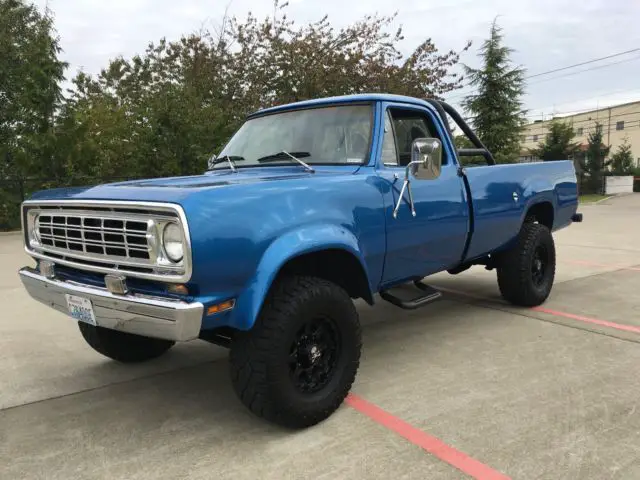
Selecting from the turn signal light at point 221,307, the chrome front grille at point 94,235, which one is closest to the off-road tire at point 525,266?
the turn signal light at point 221,307

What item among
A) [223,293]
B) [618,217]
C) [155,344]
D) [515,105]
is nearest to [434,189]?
[223,293]

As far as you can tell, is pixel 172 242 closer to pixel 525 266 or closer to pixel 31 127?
pixel 525 266

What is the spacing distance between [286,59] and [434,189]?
16.3 meters

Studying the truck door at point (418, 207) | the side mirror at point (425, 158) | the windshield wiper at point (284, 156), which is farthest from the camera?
the windshield wiper at point (284, 156)

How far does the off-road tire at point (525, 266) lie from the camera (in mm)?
5176

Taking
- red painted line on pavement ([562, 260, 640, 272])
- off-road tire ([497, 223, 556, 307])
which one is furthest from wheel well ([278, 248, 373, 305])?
red painted line on pavement ([562, 260, 640, 272])

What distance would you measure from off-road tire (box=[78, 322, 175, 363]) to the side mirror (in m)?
2.18

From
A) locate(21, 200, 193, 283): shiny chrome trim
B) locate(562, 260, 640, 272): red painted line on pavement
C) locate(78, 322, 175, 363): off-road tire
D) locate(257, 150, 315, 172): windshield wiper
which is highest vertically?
locate(257, 150, 315, 172): windshield wiper

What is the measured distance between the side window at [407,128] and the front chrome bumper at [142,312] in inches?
83.5

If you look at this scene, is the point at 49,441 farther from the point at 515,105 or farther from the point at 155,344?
the point at 515,105

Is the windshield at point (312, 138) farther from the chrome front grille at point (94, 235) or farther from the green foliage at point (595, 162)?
the green foliage at point (595, 162)

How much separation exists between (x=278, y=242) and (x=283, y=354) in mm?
588

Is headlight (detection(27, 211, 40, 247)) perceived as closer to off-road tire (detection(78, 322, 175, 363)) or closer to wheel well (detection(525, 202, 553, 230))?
off-road tire (detection(78, 322, 175, 363))

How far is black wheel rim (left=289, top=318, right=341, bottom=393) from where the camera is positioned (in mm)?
3010
